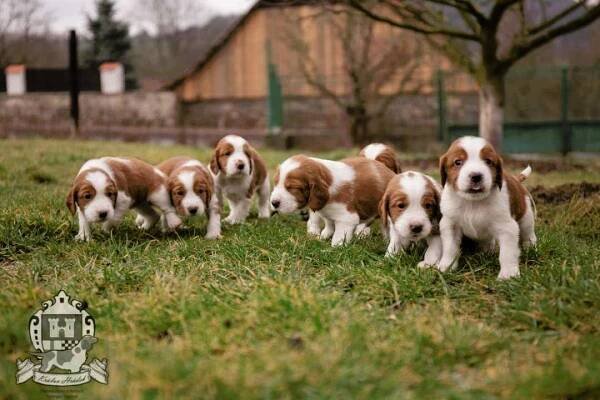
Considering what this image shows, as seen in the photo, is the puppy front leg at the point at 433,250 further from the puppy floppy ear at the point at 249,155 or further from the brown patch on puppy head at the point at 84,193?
the brown patch on puppy head at the point at 84,193

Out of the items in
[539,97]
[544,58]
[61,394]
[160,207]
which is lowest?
[61,394]

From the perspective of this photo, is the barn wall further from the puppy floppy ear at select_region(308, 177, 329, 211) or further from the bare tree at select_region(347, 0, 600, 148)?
the puppy floppy ear at select_region(308, 177, 329, 211)

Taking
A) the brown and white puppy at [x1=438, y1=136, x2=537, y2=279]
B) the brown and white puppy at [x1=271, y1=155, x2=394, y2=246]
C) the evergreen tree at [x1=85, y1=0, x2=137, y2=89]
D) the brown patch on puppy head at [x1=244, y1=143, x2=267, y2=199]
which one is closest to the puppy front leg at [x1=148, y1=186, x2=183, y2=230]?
the brown patch on puppy head at [x1=244, y1=143, x2=267, y2=199]

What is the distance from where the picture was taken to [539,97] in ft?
66.4

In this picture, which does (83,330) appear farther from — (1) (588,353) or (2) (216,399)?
(1) (588,353)

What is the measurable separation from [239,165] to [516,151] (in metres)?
13.7

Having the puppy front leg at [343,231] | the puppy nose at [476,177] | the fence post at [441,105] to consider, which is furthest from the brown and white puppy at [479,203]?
the fence post at [441,105]

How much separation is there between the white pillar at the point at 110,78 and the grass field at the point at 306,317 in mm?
20575

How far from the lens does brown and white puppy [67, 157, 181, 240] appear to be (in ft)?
19.7

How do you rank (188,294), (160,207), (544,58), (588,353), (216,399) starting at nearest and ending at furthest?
(216,399) < (588,353) < (188,294) < (160,207) < (544,58)

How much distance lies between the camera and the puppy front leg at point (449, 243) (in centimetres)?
491

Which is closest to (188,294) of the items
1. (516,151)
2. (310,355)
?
(310,355)

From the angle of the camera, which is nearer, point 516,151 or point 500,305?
point 500,305

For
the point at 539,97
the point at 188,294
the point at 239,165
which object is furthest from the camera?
the point at 539,97
